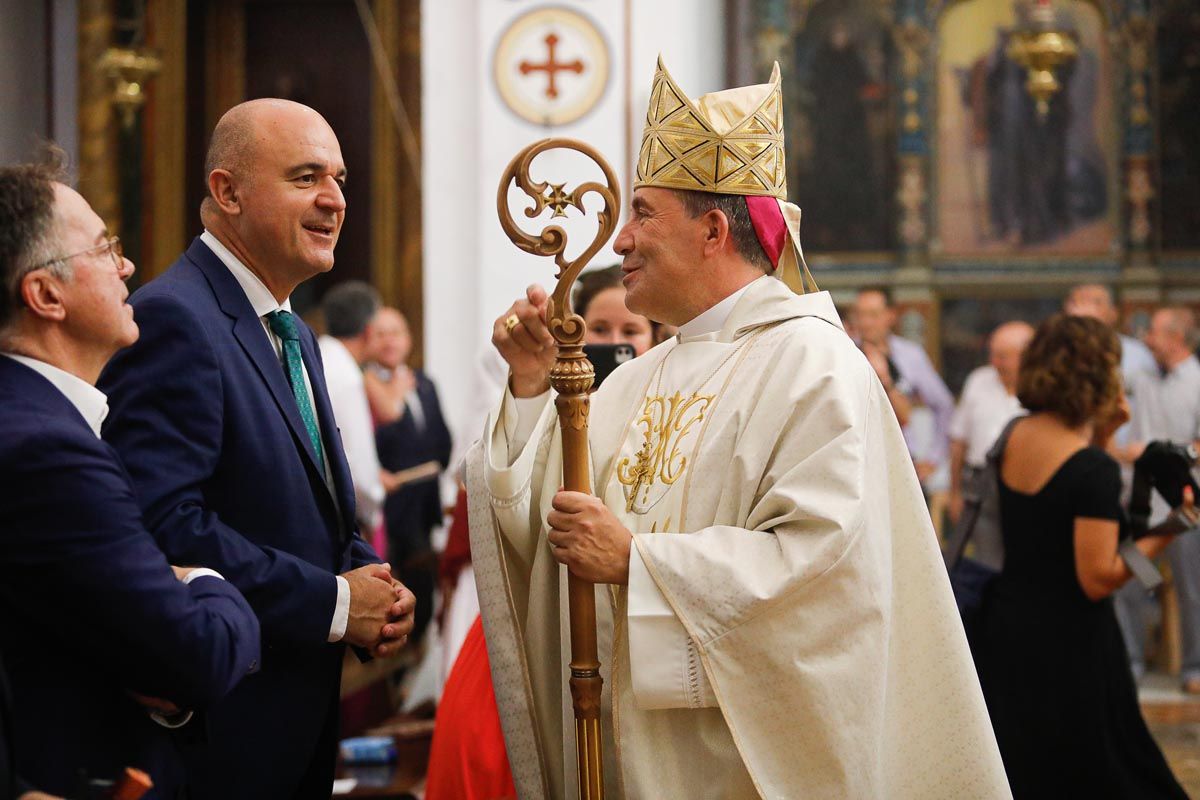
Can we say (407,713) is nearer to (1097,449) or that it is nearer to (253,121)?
(1097,449)

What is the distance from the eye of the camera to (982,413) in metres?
8.40

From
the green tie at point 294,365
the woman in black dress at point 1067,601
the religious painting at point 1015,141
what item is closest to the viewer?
the green tie at point 294,365

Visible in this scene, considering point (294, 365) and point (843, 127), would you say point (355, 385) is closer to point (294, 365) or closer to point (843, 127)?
point (294, 365)

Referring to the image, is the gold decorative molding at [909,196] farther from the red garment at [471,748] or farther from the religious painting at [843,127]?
the red garment at [471,748]

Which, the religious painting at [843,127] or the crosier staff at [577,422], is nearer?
the crosier staff at [577,422]

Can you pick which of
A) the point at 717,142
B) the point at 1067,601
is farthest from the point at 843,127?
the point at 717,142

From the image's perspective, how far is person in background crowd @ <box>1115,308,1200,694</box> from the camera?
799 cm

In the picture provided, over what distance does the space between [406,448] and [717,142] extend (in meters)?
4.71

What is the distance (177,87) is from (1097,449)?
8.33 meters

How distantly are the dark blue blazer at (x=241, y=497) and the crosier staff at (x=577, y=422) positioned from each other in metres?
0.46

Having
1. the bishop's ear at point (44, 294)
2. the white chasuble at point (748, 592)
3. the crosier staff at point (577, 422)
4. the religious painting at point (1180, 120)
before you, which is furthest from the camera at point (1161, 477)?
the religious painting at point (1180, 120)

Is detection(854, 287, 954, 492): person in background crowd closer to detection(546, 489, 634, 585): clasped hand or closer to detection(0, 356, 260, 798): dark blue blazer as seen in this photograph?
detection(546, 489, 634, 585): clasped hand

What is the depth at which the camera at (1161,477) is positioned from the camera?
4.29 m

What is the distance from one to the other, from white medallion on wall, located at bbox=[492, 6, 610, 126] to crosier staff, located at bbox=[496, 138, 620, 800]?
211 inches
